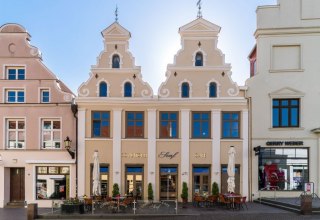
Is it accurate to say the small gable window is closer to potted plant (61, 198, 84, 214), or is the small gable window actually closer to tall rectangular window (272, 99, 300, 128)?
tall rectangular window (272, 99, 300, 128)

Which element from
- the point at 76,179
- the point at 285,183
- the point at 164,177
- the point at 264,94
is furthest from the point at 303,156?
the point at 76,179

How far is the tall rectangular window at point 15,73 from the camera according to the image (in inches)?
904

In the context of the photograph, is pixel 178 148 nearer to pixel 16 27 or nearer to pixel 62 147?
pixel 62 147

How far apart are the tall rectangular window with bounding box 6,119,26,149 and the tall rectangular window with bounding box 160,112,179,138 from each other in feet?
29.8

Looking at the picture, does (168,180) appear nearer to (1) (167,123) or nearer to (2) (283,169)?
(1) (167,123)

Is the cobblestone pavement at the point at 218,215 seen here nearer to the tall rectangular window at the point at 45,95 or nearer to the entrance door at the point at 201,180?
the entrance door at the point at 201,180

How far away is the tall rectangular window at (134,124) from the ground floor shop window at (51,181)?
15.4 ft

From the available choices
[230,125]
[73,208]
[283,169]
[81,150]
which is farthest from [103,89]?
[283,169]

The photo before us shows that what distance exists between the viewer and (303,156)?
74.3 feet

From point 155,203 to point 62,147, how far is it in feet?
23.1

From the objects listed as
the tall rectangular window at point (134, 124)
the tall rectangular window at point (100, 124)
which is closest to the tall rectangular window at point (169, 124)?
the tall rectangular window at point (134, 124)

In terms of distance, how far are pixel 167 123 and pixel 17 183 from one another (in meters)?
10.8

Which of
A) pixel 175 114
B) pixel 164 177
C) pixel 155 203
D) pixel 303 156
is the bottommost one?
pixel 155 203

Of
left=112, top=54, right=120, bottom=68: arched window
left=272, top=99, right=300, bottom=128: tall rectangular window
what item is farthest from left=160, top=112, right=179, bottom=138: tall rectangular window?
left=272, top=99, right=300, bottom=128: tall rectangular window
